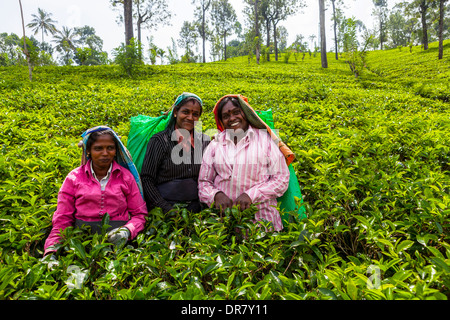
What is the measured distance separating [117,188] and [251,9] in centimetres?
3295

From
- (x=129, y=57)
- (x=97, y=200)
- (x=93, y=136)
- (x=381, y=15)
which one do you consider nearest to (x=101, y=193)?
(x=97, y=200)

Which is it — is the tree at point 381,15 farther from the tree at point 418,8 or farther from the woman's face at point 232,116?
the woman's face at point 232,116

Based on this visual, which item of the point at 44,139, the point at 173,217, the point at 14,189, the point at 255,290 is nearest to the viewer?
the point at 255,290

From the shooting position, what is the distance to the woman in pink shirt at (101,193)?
6.32 ft

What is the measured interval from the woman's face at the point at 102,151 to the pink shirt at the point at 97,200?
0.08m

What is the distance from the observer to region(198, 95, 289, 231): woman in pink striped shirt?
2.06 m

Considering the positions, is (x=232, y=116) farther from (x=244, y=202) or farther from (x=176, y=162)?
(x=244, y=202)

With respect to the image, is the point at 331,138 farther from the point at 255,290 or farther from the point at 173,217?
the point at 255,290

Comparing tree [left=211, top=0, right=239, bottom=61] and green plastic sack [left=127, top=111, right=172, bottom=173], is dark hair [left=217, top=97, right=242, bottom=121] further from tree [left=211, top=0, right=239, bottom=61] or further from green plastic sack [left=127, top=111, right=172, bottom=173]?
tree [left=211, top=0, right=239, bottom=61]

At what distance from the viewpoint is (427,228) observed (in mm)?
1789

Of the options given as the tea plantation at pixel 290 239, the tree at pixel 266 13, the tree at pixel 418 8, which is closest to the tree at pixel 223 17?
the tree at pixel 266 13

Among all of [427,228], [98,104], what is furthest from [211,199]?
[98,104]
